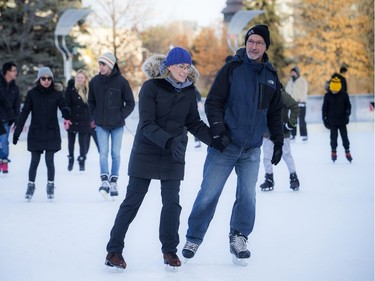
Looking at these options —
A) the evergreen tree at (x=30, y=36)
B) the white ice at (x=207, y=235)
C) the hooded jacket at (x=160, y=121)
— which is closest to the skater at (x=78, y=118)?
the white ice at (x=207, y=235)

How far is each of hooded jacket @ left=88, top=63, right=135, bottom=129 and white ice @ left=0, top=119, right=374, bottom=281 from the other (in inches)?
34.5

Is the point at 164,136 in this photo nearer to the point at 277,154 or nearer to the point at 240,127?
the point at 240,127

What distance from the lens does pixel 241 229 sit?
549 cm

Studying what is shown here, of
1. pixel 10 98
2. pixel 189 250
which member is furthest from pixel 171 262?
pixel 10 98

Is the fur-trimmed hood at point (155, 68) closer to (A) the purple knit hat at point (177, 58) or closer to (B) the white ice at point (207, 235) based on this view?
(A) the purple knit hat at point (177, 58)

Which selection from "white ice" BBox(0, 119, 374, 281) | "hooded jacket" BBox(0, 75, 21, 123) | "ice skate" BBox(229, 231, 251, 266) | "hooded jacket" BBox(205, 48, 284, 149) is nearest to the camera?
"white ice" BBox(0, 119, 374, 281)

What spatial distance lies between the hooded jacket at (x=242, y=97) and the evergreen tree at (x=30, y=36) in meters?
25.2

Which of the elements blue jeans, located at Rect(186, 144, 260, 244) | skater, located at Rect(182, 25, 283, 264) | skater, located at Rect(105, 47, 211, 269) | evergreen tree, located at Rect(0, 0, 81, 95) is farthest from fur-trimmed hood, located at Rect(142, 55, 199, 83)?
evergreen tree, located at Rect(0, 0, 81, 95)

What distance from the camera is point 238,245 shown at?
5414mm

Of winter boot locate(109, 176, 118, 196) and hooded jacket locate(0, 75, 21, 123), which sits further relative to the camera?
hooded jacket locate(0, 75, 21, 123)

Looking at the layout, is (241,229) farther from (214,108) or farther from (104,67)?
(104,67)

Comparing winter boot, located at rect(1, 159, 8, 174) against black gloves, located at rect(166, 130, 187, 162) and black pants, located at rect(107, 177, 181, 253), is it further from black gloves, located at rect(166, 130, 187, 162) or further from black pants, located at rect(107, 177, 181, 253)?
black gloves, located at rect(166, 130, 187, 162)

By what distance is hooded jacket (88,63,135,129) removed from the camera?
884 centimetres

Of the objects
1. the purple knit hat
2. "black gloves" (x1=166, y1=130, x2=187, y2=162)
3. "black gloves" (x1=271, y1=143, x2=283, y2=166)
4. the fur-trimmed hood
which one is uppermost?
the purple knit hat
